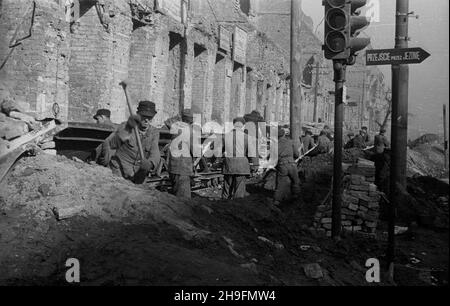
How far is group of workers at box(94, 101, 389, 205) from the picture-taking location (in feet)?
24.2

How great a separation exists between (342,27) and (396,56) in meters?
0.93

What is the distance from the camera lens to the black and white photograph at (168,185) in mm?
4656

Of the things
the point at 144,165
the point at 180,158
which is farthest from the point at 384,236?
the point at 144,165

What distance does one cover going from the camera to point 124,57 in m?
13.6

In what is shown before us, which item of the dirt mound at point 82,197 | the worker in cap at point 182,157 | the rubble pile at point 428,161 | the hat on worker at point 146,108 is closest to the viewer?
the dirt mound at point 82,197

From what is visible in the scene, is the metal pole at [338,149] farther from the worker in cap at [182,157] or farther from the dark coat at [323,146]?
the dark coat at [323,146]

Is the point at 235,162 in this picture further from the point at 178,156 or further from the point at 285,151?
the point at 285,151

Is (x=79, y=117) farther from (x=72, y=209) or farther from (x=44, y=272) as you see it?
(x=44, y=272)

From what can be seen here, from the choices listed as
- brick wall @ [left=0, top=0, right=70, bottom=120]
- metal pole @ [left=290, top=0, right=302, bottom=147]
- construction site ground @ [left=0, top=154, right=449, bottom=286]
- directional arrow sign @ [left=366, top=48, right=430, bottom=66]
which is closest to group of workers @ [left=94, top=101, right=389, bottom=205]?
construction site ground @ [left=0, top=154, right=449, bottom=286]

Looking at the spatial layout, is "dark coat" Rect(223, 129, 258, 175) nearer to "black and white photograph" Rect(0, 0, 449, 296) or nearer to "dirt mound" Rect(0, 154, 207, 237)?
"black and white photograph" Rect(0, 0, 449, 296)

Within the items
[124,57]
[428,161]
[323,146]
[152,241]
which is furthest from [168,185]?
[428,161]

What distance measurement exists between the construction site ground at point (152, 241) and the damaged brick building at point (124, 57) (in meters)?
3.78

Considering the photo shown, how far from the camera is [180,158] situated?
8570 mm

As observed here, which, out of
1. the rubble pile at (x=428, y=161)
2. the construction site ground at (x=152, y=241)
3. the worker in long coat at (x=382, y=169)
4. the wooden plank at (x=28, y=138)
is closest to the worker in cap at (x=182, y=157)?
the construction site ground at (x=152, y=241)
